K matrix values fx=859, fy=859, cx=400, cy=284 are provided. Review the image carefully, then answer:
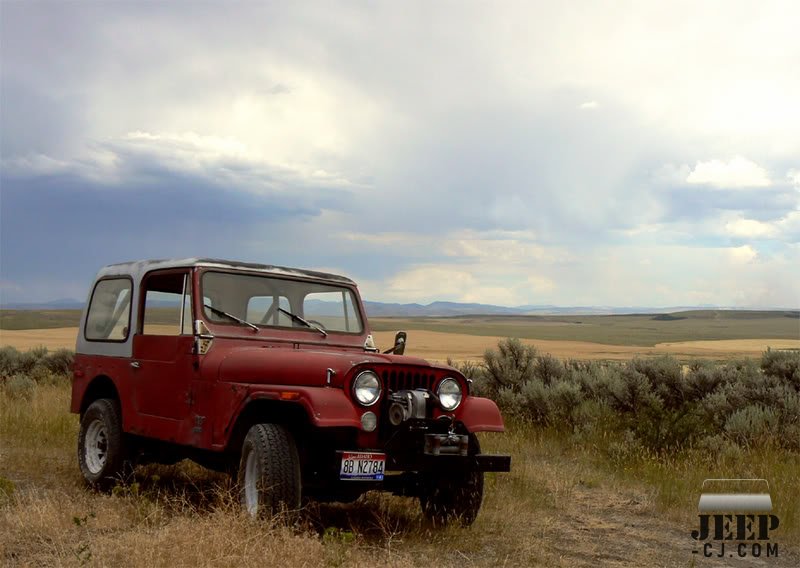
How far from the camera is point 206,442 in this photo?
673cm

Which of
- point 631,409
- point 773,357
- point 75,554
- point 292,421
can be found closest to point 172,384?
point 292,421

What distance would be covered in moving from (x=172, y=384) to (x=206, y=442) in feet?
2.73

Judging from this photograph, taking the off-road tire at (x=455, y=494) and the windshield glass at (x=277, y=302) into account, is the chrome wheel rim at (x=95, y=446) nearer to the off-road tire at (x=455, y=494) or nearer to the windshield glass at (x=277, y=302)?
the windshield glass at (x=277, y=302)

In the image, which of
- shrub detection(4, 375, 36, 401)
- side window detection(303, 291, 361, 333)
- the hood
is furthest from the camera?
shrub detection(4, 375, 36, 401)

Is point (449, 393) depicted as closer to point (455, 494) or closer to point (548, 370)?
point (455, 494)

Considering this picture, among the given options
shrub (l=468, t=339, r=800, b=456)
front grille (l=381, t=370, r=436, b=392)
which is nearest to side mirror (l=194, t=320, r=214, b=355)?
front grille (l=381, t=370, r=436, b=392)

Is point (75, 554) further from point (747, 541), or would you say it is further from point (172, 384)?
point (747, 541)

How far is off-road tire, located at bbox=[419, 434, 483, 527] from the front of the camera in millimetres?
7059

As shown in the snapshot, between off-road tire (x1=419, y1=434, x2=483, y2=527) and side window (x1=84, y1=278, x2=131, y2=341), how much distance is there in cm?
334

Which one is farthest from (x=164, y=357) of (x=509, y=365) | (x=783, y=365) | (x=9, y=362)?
(x=9, y=362)

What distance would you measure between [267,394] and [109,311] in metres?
3.27

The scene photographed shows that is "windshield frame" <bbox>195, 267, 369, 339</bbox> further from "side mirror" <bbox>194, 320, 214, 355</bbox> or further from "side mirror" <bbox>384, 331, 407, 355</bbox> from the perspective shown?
"side mirror" <bbox>384, 331, 407, 355</bbox>

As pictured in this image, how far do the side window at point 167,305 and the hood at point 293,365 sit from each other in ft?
2.89

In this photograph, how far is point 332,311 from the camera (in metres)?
8.20
